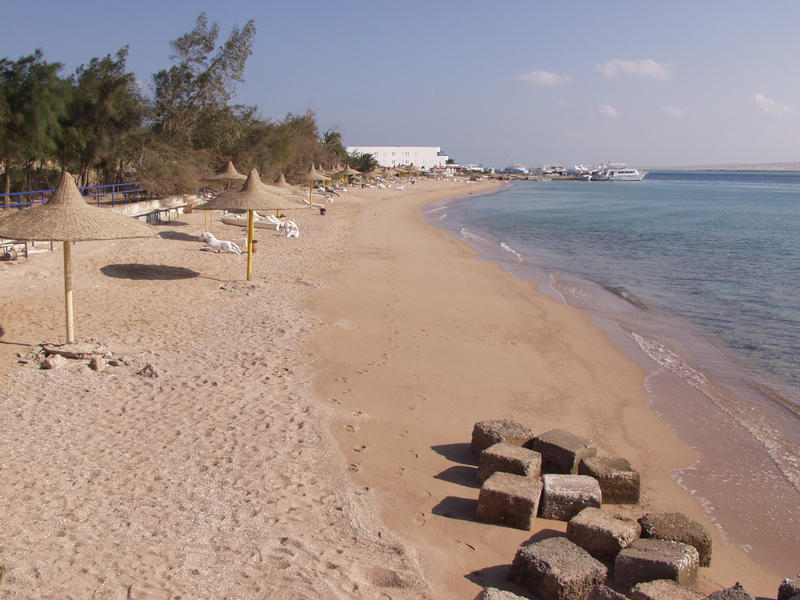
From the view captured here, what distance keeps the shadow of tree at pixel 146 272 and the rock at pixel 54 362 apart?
5.47 metres

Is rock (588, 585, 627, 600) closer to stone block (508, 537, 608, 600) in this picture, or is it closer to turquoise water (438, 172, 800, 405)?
stone block (508, 537, 608, 600)

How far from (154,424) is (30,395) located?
1.58 m

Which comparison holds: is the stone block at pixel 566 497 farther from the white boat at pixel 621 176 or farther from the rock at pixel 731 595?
the white boat at pixel 621 176

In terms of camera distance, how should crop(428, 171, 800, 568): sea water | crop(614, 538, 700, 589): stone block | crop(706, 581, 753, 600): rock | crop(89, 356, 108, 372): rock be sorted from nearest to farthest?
1. crop(706, 581, 753, 600): rock
2. crop(614, 538, 700, 589): stone block
3. crop(428, 171, 800, 568): sea water
4. crop(89, 356, 108, 372): rock

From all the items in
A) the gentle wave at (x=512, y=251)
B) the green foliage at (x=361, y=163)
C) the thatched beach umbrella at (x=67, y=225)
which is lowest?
the gentle wave at (x=512, y=251)

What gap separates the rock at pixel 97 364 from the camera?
24.9ft

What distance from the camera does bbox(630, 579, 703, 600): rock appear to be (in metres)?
3.89

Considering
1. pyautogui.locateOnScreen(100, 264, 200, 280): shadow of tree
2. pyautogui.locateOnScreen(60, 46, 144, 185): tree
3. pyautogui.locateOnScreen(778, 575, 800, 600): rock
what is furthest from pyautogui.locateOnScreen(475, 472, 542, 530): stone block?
pyautogui.locateOnScreen(60, 46, 144, 185): tree

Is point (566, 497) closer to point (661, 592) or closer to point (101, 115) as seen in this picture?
point (661, 592)

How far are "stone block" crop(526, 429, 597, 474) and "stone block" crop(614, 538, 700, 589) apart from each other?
1.37 metres

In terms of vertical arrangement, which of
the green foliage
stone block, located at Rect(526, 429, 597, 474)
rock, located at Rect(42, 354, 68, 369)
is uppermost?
the green foliage

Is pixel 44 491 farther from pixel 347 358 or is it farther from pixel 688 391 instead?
pixel 688 391

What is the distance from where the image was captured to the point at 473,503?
541 cm

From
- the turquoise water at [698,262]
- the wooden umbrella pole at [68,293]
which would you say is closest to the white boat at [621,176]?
the turquoise water at [698,262]
